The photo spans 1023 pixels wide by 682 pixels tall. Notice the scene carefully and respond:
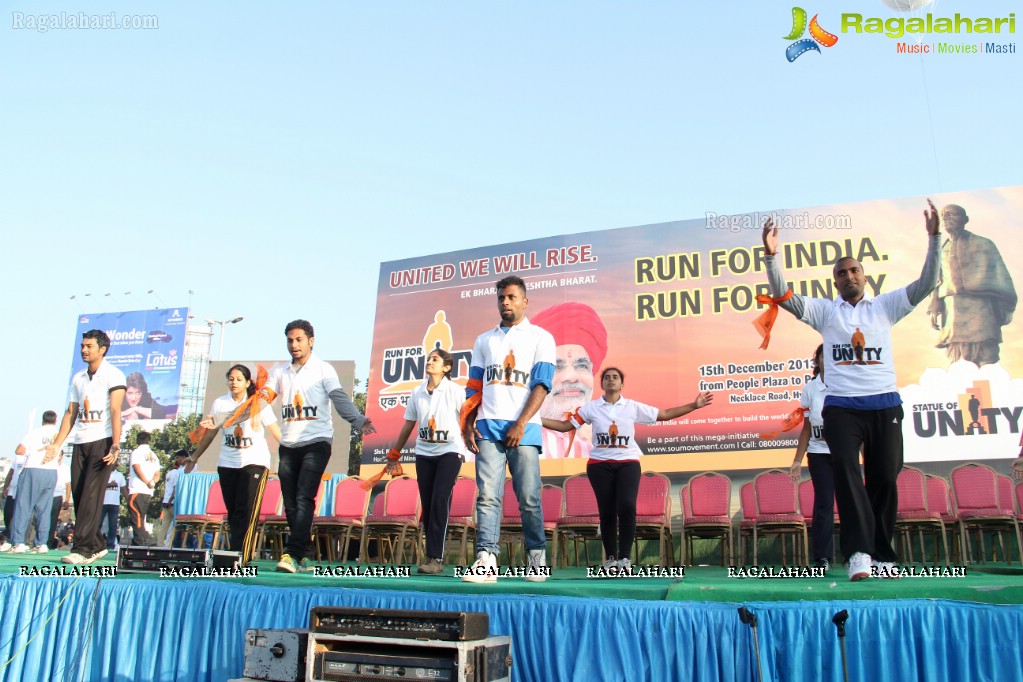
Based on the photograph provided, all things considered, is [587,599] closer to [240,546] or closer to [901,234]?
[240,546]

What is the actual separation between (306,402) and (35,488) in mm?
5339

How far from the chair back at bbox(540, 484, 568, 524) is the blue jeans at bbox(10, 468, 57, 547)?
5465 mm

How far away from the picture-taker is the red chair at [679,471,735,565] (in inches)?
267

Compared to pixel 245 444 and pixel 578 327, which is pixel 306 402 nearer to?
pixel 245 444

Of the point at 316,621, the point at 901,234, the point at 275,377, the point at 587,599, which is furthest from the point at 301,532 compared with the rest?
the point at 901,234

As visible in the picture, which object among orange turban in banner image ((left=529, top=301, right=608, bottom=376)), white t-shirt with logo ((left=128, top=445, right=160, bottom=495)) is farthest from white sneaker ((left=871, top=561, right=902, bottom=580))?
white t-shirt with logo ((left=128, top=445, right=160, bottom=495))

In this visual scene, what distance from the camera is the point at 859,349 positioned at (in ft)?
13.1

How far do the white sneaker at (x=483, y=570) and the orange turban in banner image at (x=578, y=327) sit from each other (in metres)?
6.66

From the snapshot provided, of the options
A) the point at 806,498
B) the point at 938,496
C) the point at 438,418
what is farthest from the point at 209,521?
the point at 938,496

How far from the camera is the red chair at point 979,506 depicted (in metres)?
6.69

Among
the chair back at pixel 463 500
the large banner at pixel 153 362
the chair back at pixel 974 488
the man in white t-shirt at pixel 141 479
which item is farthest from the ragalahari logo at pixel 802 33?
the large banner at pixel 153 362

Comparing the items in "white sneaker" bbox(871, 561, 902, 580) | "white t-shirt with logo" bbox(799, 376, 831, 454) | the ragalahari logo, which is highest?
the ragalahari logo

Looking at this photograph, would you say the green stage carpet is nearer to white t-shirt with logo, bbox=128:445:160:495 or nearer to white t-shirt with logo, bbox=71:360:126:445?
white t-shirt with logo, bbox=71:360:126:445

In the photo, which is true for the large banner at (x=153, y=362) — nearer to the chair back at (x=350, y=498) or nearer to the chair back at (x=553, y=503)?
the chair back at (x=350, y=498)
